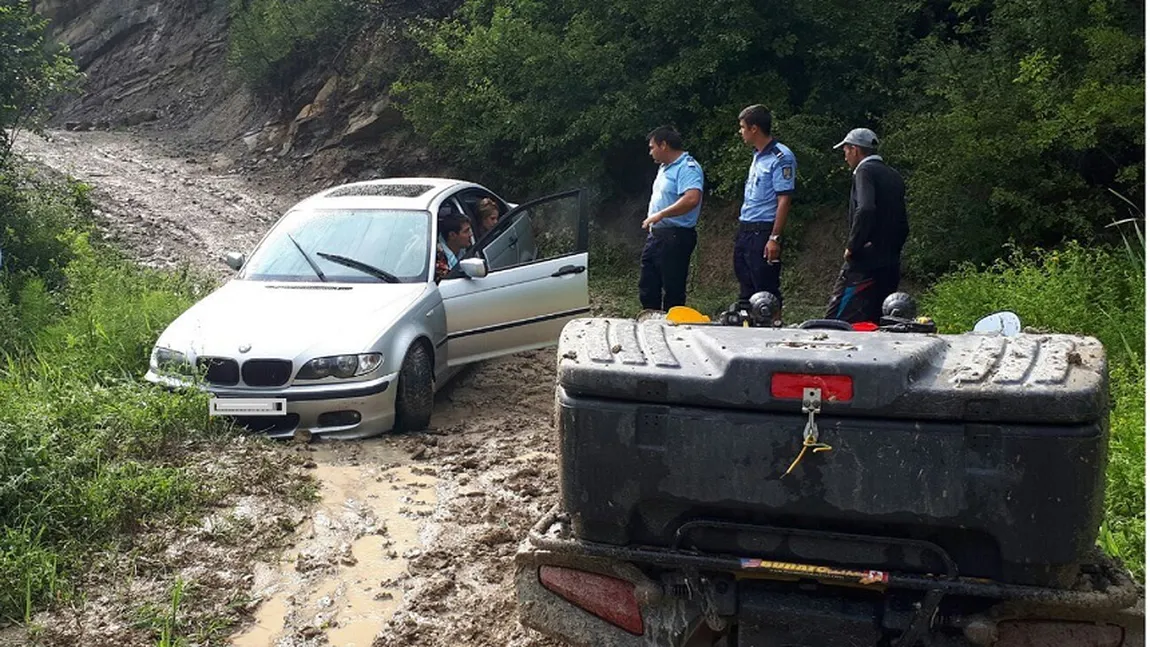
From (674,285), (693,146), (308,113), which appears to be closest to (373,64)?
(308,113)

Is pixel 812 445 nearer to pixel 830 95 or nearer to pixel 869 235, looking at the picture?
pixel 869 235

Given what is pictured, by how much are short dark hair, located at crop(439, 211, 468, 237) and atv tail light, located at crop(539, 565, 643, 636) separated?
4.67 meters

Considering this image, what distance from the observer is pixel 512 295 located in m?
7.08

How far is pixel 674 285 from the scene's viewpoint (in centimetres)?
700

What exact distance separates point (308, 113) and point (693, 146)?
27.0 ft

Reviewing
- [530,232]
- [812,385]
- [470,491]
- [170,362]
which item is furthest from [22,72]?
[812,385]

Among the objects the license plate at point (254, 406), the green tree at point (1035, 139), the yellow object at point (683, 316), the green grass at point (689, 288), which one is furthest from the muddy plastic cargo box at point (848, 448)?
the green grass at point (689, 288)

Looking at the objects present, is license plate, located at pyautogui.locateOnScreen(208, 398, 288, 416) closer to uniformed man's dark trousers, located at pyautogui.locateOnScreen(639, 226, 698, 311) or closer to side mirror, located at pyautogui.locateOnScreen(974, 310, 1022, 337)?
uniformed man's dark trousers, located at pyautogui.locateOnScreen(639, 226, 698, 311)

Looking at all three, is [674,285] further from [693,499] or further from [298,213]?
[693,499]

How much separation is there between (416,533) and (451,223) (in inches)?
127

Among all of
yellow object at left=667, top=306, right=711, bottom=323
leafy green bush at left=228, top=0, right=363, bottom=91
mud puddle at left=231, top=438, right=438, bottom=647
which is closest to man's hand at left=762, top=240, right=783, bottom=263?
mud puddle at left=231, top=438, right=438, bottom=647

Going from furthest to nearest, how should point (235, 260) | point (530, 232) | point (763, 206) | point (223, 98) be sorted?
point (223, 98)
point (530, 232)
point (235, 260)
point (763, 206)

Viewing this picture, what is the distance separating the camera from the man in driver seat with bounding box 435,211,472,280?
7184mm

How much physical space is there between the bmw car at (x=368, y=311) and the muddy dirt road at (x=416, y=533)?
0.33 metres
